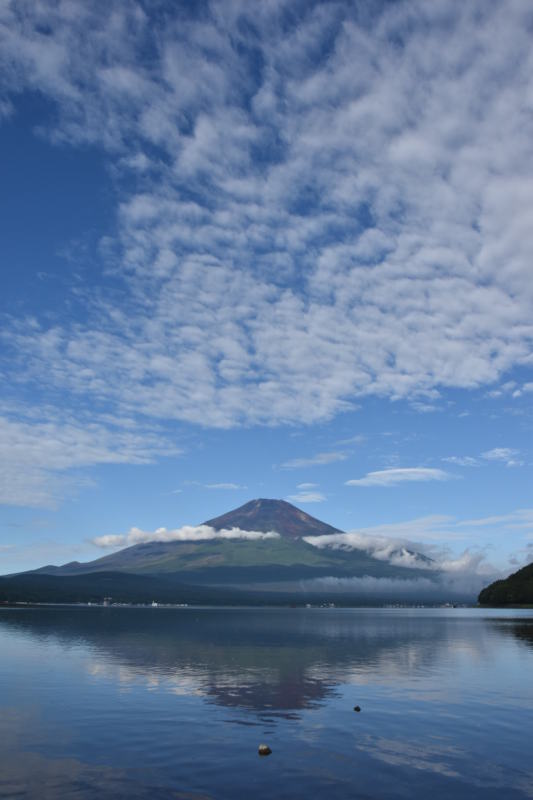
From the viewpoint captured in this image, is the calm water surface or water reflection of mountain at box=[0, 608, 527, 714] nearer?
the calm water surface

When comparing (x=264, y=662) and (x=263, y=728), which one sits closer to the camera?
(x=263, y=728)

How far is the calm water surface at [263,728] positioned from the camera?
33.6 metres

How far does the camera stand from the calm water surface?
33625mm

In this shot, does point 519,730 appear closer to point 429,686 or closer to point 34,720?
point 429,686

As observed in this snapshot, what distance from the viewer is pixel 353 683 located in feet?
231

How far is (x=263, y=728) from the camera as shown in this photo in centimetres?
4647

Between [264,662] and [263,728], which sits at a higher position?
[264,662]

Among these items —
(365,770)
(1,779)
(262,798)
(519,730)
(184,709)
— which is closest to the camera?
(262,798)

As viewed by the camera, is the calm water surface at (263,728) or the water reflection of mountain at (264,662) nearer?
the calm water surface at (263,728)

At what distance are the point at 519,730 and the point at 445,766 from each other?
531 inches

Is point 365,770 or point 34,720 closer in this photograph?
point 365,770

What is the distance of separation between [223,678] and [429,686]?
76.2ft

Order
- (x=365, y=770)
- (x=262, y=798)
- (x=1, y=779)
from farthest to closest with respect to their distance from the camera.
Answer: (x=365, y=770) < (x=1, y=779) < (x=262, y=798)

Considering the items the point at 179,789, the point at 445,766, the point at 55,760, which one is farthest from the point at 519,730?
the point at 55,760
